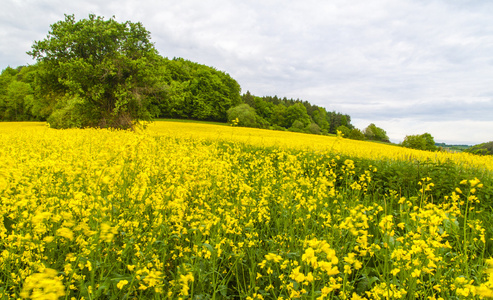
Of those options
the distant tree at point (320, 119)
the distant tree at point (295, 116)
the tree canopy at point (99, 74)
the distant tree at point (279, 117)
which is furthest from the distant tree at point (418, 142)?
the distant tree at point (320, 119)

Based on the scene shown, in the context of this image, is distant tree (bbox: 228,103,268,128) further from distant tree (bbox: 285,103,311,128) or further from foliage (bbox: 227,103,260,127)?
distant tree (bbox: 285,103,311,128)

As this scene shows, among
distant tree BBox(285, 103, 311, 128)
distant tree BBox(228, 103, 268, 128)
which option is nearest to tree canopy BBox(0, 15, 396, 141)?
distant tree BBox(228, 103, 268, 128)

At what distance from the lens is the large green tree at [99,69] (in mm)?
17391

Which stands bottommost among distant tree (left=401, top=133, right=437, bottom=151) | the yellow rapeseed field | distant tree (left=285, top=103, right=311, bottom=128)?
the yellow rapeseed field

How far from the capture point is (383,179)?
620cm

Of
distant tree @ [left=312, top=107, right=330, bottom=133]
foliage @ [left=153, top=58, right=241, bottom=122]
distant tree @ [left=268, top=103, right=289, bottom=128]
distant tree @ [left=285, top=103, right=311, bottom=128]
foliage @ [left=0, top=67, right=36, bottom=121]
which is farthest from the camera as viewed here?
distant tree @ [left=312, top=107, right=330, bottom=133]

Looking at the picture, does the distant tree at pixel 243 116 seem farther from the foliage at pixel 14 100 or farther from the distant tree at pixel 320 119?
the distant tree at pixel 320 119

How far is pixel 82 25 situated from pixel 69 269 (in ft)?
71.9

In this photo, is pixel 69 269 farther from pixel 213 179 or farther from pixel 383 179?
pixel 383 179

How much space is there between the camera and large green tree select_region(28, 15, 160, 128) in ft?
57.1

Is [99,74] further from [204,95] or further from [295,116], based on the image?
[295,116]

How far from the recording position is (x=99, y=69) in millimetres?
17531

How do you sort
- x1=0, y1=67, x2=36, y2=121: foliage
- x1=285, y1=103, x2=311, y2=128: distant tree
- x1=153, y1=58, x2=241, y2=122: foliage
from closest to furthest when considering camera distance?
x1=0, y1=67, x2=36, y2=121: foliage, x1=153, y1=58, x2=241, y2=122: foliage, x1=285, y1=103, x2=311, y2=128: distant tree

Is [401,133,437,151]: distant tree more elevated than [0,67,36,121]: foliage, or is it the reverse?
[0,67,36,121]: foliage
